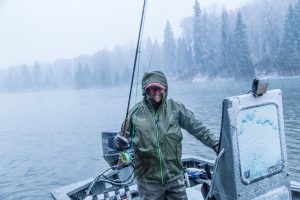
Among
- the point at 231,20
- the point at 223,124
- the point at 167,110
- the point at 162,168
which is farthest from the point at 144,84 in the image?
the point at 231,20

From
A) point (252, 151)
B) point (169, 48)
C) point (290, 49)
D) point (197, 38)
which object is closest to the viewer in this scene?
point (252, 151)

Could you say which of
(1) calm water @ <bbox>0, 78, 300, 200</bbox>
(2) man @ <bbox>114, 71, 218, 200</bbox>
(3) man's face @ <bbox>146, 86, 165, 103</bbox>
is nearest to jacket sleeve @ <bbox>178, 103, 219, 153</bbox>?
(2) man @ <bbox>114, 71, 218, 200</bbox>

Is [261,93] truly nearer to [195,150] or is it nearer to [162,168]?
[162,168]

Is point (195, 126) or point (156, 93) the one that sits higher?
point (156, 93)

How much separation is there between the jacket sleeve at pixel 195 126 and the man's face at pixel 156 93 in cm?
24

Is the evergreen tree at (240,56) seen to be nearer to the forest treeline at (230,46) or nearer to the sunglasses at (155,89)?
the forest treeline at (230,46)

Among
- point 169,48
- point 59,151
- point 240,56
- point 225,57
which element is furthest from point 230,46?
point 59,151

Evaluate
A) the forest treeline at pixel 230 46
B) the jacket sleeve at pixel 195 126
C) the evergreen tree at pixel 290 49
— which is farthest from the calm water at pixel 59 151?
the evergreen tree at pixel 290 49

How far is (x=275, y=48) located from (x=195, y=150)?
205 feet

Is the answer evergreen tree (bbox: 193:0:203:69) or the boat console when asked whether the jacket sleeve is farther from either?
evergreen tree (bbox: 193:0:203:69)

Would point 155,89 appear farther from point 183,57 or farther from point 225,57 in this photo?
point 183,57

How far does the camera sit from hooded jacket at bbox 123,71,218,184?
3.38 meters

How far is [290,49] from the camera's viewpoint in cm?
6225

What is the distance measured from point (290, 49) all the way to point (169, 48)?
41153 millimetres
